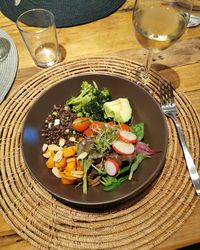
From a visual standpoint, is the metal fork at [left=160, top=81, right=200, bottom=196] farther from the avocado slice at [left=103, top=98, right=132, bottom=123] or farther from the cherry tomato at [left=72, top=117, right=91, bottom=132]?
the cherry tomato at [left=72, top=117, right=91, bottom=132]

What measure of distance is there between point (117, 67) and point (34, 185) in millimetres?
583

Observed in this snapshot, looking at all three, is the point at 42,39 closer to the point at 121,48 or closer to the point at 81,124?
the point at 121,48

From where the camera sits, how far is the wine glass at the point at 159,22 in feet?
3.17

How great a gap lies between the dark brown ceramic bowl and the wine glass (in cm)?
17

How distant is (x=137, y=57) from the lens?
48.1 inches

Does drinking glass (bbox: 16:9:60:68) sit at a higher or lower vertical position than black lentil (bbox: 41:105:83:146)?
higher

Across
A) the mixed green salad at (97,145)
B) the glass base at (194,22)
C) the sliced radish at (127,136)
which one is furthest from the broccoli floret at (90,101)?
the glass base at (194,22)

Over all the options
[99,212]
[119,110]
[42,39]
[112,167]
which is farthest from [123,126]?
[42,39]

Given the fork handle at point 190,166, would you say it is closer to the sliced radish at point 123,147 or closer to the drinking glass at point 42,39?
the sliced radish at point 123,147

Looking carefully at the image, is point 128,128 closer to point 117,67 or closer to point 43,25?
point 117,67

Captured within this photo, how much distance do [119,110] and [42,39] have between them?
0.51 metres

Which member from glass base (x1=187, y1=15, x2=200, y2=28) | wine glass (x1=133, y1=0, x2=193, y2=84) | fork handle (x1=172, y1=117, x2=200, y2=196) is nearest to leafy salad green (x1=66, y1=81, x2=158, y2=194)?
fork handle (x1=172, y1=117, x2=200, y2=196)

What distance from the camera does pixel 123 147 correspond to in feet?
2.86

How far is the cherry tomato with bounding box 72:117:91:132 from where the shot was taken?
3.15ft
